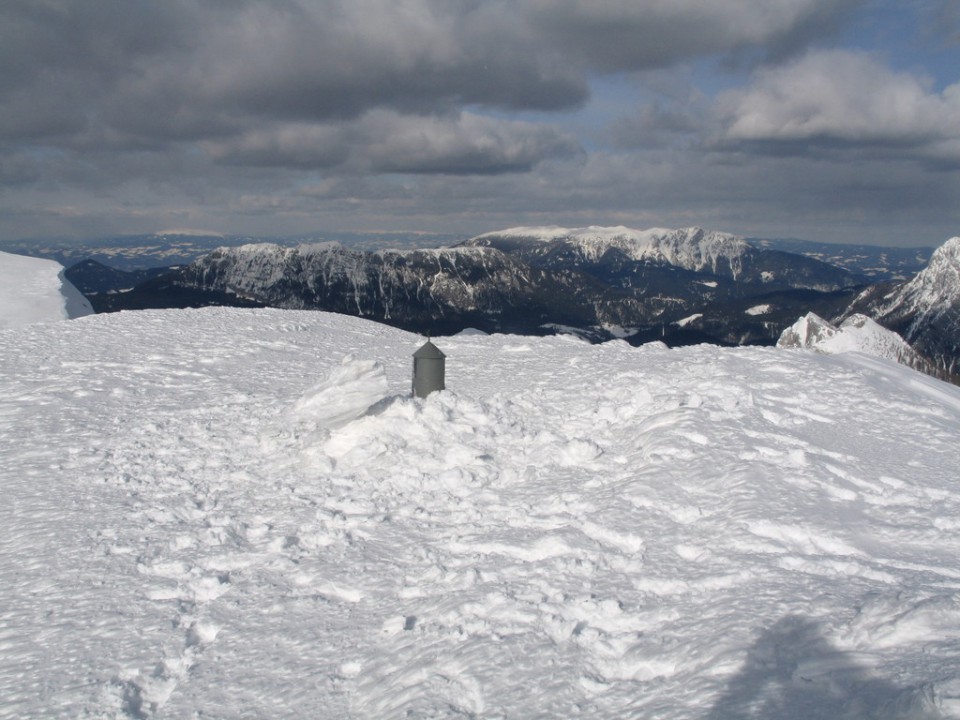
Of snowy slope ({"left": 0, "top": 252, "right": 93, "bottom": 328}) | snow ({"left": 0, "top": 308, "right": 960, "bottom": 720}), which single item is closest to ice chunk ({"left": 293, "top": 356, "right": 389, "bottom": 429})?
snow ({"left": 0, "top": 308, "right": 960, "bottom": 720})

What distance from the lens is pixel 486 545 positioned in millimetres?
10516

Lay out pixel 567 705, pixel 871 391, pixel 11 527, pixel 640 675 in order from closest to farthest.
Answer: pixel 567 705 < pixel 640 675 < pixel 11 527 < pixel 871 391

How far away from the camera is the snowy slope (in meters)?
33.2

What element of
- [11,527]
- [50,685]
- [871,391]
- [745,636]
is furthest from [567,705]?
[871,391]

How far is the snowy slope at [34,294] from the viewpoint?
33219 mm

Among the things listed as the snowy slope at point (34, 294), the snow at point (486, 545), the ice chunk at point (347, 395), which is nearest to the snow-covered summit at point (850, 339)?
the snow at point (486, 545)

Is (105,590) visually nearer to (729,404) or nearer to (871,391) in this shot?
(729,404)

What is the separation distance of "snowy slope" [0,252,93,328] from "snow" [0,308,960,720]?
16.2m

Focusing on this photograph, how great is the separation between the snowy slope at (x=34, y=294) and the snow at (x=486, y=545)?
53.2 feet

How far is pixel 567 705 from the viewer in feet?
21.6

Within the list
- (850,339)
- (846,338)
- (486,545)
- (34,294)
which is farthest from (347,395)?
(850,339)

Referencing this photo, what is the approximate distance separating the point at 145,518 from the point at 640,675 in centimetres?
893

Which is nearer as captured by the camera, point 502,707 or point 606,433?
point 502,707

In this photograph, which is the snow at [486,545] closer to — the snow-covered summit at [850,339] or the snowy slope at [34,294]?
the snowy slope at [34,294]
